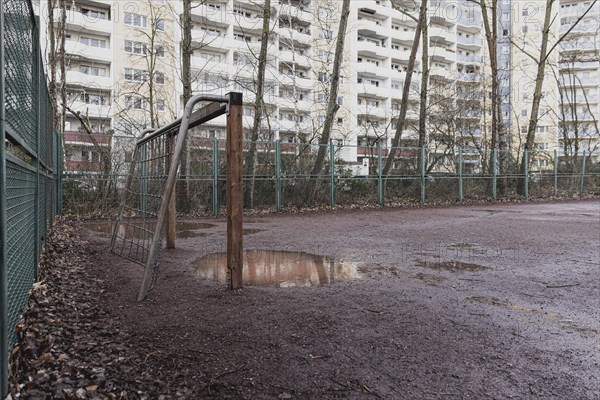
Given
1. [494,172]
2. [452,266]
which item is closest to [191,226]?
[452,266]

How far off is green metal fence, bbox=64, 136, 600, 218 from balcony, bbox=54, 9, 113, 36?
96.9 feet

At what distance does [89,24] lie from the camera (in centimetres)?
3650

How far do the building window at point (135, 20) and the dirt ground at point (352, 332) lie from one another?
37927 mm

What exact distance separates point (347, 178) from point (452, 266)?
10.3 meters

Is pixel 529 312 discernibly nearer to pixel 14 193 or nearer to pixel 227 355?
pixel 227 355

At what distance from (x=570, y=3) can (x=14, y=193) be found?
8133cm

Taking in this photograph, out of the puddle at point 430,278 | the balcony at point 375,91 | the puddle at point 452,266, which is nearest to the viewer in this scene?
the puddle at point 430,278

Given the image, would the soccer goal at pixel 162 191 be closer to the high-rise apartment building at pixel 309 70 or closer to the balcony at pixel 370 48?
the high-rise apartment building at pixel 309 70

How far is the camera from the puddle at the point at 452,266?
5348mm

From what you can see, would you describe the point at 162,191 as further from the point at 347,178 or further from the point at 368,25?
the point at 368,25

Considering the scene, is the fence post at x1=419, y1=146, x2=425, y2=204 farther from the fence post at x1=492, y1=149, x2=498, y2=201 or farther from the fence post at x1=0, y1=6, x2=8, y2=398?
the fence post at x1=0, y1=6, x2=8, y2=398

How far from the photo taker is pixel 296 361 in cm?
259

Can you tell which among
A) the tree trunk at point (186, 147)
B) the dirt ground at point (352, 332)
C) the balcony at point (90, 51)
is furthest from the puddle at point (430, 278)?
the balcony at point (90, 51)

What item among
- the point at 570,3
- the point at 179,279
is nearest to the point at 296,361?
the point at 179,279
